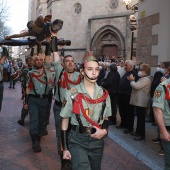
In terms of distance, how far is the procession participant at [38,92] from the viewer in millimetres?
5364

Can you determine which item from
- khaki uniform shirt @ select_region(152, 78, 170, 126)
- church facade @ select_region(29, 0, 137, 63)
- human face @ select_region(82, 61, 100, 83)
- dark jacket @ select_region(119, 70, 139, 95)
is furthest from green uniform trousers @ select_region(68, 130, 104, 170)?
church facade @ select_region(29, 0, 137, 63)

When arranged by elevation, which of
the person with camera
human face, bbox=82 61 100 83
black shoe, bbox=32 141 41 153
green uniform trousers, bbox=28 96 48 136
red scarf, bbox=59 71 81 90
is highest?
the person with camera

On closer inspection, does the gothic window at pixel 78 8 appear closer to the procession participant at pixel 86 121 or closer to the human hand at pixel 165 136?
the procession participant at pixel 86 121

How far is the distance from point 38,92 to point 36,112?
0.42 m

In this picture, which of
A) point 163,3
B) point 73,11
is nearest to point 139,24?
point 163,3

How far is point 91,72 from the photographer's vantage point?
9.85 feet

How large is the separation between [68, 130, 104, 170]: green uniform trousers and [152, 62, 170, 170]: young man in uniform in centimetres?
78

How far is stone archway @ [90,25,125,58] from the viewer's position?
24292 millimetres

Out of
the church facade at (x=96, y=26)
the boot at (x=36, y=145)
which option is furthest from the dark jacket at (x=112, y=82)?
the church facade at (x=96, y=26)

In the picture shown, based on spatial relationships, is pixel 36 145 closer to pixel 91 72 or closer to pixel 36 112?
pixel 36 112

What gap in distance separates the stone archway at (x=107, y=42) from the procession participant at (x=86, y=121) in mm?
→ 21106

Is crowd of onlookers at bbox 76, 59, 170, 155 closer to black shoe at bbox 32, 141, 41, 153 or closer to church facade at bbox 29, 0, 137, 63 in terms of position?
black shoe at bbox 32, 141, 41, 153

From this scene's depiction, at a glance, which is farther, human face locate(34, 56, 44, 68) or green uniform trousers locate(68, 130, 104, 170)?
human face locate(34, 56, 44, 68)

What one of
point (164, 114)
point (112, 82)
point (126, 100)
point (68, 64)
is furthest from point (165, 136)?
point (112, 82)
